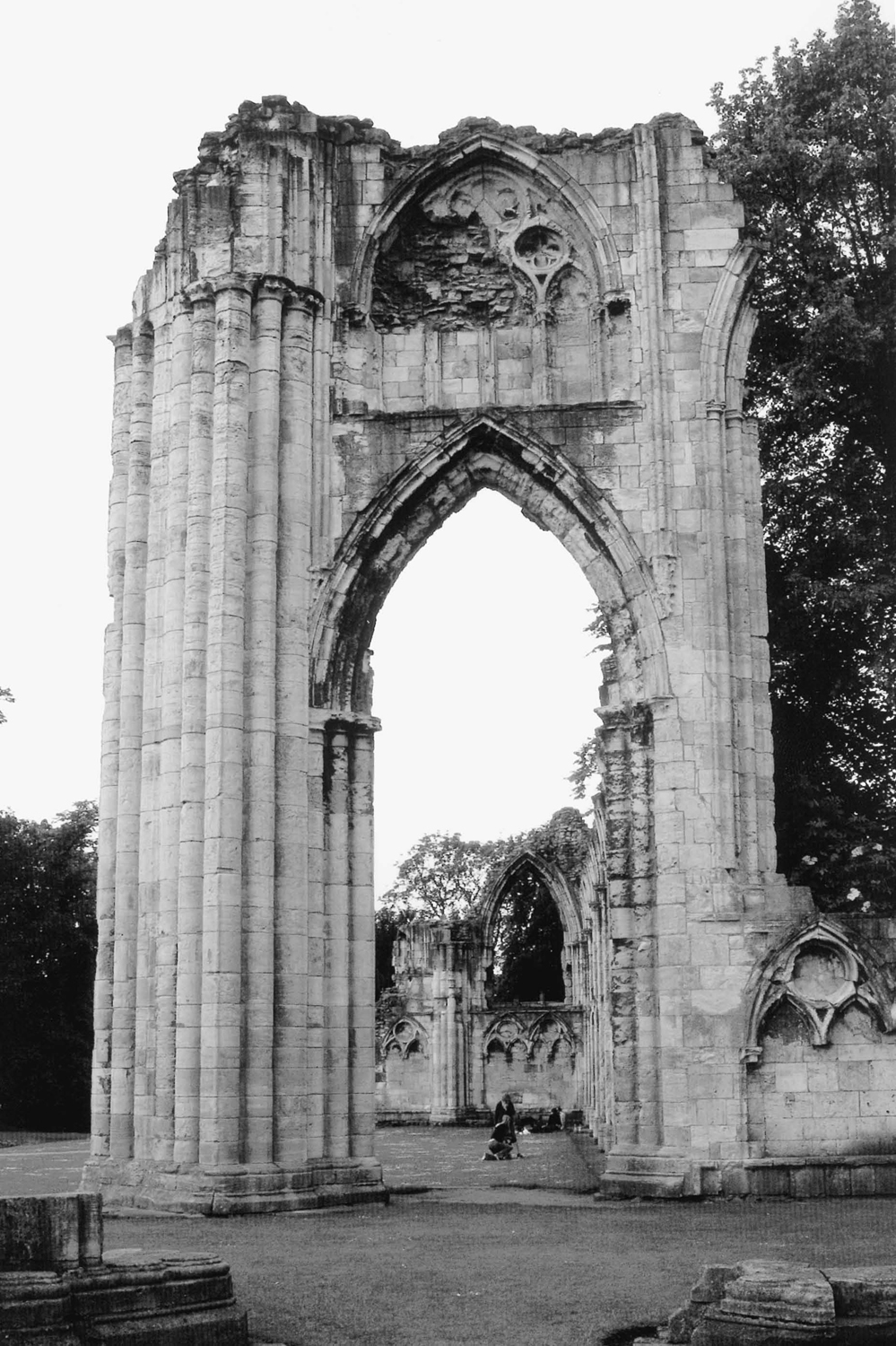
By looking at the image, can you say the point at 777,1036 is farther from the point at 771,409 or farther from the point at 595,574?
the point at 771,409

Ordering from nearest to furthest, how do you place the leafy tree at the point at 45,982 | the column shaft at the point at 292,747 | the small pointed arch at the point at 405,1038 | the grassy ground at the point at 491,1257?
the grassy ground at the point at 491,1257 → the column shaft at the point at 292,747 → the small pointed arch at the point at 405,1038 → the leafy tree at the point at 45,982

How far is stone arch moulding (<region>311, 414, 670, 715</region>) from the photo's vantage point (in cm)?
1587

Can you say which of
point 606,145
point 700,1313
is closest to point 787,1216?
point 700,1313

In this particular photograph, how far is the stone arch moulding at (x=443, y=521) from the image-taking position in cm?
Answer: 1587


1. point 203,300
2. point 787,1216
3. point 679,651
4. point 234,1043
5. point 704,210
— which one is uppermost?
point 704,210

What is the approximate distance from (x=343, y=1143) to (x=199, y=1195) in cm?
179

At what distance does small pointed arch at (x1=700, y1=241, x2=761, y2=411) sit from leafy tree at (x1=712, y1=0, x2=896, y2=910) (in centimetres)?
266

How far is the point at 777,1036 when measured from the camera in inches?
579

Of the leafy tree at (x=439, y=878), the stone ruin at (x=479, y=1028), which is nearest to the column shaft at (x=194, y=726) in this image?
the stone ruin at (x=479, y=1028)

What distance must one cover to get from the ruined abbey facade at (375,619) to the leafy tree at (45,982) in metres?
22.6

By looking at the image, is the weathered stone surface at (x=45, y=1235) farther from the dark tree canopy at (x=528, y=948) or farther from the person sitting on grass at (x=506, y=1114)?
the dark tree canopy at (x=528, y=948)

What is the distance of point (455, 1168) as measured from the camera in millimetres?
19531

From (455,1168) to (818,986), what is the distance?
6.52 m

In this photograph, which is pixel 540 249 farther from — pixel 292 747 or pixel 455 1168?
pixel 455 1168
